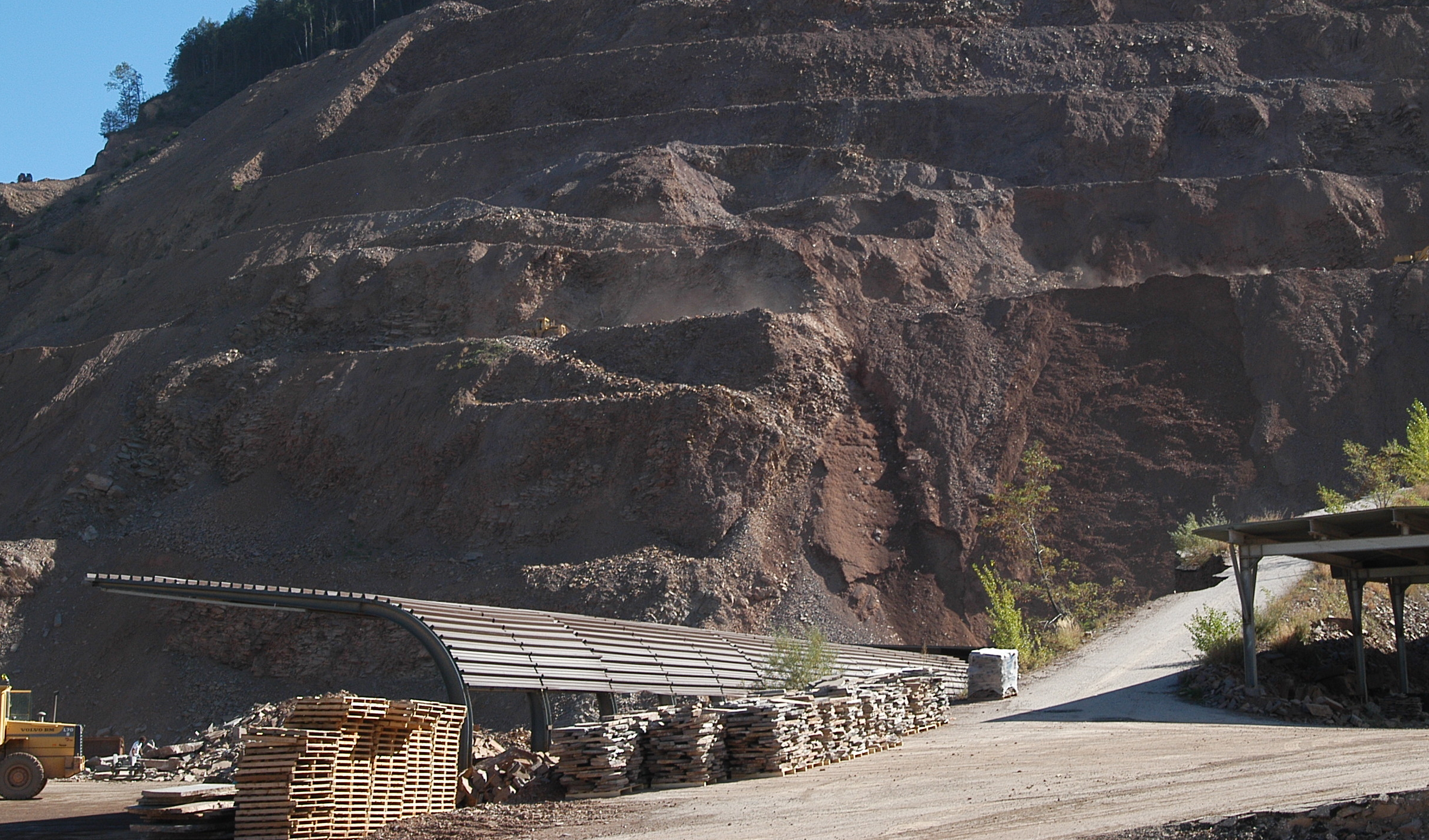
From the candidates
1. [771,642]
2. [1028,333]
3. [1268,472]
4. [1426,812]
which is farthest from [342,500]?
[1426,812]

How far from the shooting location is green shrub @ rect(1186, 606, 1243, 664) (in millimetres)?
20656

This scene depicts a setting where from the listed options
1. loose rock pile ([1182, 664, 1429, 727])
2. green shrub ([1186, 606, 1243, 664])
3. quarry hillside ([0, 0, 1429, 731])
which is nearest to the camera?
Result: loose rock pile ([1182, 664, 1429, 727])

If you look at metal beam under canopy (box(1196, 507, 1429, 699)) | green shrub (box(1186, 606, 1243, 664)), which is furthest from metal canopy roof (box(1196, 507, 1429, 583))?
green shrub (box(1186, 606, 1243, 664))

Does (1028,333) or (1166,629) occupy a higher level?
(1028,333)

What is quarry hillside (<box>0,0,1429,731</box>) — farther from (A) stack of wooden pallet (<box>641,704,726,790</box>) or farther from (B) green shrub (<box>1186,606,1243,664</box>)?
(A) stack of wooden pallet (<box>641,704,726,790</box>)

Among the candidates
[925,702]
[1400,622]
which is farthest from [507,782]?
[1400,622]

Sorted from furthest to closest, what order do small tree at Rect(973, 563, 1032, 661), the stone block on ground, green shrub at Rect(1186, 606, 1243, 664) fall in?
1. small tree at Rect(973, 563, 1032, 661)
2. the stone block on ground
3. green shrub at Rect(1186, 606, 1243, 664)

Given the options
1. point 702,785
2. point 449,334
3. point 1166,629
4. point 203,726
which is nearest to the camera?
Result: point 702,785

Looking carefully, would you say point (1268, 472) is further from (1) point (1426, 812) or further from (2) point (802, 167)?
(1) point (1426, 812)

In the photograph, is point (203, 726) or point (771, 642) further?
point (203, 726)

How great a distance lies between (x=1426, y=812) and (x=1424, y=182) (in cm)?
3695

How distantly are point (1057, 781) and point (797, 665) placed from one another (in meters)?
7.40

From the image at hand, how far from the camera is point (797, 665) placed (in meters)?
20.4

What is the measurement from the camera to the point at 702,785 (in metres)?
15.2
